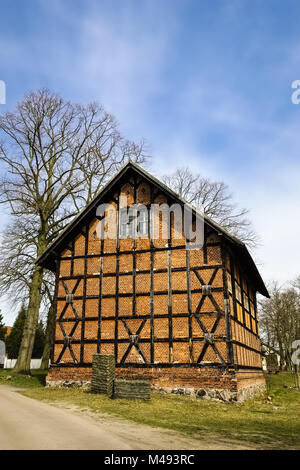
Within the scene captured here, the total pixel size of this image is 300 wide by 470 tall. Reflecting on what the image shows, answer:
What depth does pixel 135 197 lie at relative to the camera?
17.0 meters

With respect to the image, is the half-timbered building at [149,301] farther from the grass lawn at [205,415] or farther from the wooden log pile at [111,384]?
the wooden log pile at [111,384]

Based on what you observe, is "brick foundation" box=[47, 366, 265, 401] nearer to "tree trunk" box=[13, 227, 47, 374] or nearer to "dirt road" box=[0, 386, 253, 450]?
"dirt road" box=[0, 386, 253, 450]

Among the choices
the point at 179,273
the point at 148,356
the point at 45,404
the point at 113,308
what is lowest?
the point at 45,404

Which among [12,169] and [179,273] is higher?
[12,169]

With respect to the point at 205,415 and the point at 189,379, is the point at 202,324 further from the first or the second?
the point at 205,415

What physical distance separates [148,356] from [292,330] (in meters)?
35.6

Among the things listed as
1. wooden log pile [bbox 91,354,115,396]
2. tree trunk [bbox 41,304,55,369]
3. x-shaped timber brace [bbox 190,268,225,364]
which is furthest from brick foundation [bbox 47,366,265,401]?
tree trunk [bbox 41,304,55,369]

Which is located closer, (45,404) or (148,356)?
(45,404)

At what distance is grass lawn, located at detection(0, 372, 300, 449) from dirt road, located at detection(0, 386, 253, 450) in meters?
0.67

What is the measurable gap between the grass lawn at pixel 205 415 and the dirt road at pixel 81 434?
0.67 metres

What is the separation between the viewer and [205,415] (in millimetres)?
10656
